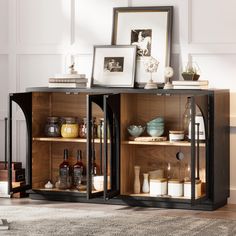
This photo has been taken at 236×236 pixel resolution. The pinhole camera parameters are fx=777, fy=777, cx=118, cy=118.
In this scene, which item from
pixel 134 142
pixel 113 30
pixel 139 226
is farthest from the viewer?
pixel 113 30

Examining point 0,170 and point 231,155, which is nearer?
point 231,155

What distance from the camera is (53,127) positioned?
20.0ft

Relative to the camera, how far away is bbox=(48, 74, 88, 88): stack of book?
5.91 m

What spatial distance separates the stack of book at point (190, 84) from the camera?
219 inches

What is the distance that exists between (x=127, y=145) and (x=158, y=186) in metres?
0.39

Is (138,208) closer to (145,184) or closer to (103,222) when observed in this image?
(145,184)

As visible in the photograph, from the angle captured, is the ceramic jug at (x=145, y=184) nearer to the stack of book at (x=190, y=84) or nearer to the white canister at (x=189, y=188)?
the white canister at (x=189, y=188)

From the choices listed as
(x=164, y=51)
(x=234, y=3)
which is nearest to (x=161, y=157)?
(x=164, y=51)

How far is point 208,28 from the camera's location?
5871mm

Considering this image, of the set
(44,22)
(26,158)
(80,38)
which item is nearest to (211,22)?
(80,38)

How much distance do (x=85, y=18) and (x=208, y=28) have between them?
3.39ft

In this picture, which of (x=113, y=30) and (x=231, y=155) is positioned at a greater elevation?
(x=113, y=30)

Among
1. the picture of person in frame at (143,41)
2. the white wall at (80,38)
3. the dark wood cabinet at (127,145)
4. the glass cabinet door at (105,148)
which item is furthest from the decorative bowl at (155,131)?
the picture of person in frame at (143,41)

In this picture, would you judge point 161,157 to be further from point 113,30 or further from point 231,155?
point 113,30
